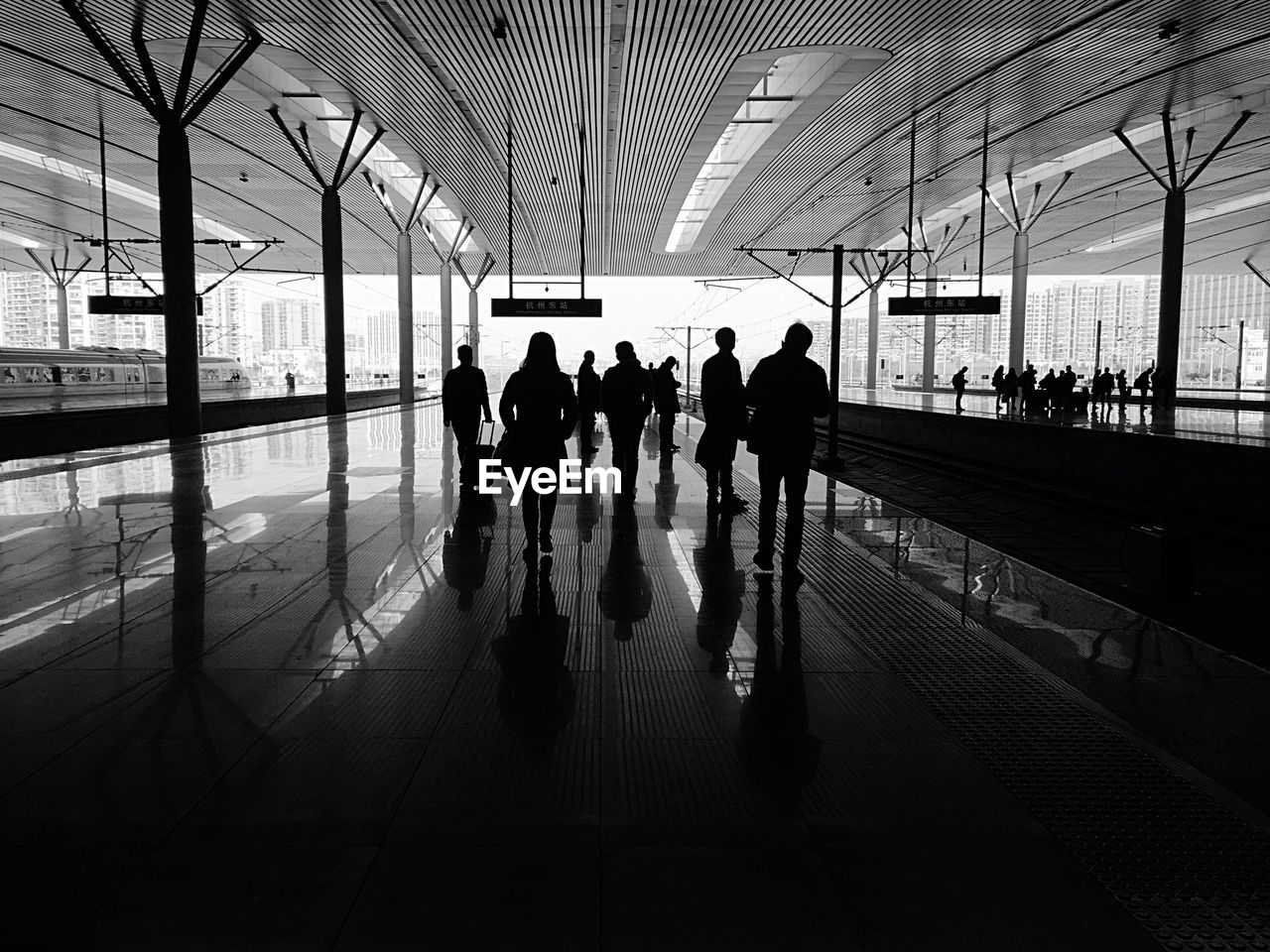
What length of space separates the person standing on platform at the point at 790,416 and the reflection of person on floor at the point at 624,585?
926mm

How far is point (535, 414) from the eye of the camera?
19.6 feet

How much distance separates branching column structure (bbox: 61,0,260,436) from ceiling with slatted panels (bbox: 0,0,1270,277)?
1.61 ft

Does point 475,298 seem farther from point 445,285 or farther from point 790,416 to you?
point 790,416

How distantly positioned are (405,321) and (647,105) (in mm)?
17877

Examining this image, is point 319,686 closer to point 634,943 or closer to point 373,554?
point 634,943

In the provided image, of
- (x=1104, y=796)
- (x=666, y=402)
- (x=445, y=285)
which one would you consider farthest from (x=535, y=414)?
(x=445, y=285)

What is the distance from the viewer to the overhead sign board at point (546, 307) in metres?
22.8

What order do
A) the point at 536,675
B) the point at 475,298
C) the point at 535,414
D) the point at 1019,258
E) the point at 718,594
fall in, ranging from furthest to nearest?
the point at 475,298 < the point at 1019,258 < the point at 535,414 < the point at 718,594 < the point at 536,675

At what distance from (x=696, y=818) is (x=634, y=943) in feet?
2.00

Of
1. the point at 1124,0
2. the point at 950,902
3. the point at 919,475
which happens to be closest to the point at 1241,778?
the point at 950,902

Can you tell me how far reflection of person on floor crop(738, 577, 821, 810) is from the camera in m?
2.90

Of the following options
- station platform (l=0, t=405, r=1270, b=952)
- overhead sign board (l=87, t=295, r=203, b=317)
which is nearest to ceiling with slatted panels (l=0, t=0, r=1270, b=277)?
overhead sign board (l=87, t=295, r=203, b=317)

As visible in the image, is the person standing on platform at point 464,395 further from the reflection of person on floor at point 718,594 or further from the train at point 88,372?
the train at point 88,372

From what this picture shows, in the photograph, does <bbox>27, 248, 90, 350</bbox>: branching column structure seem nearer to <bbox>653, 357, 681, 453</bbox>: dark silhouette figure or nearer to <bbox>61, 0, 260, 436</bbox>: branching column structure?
<bbox>61, 0, 260, 436</bbox>: branching column structure
